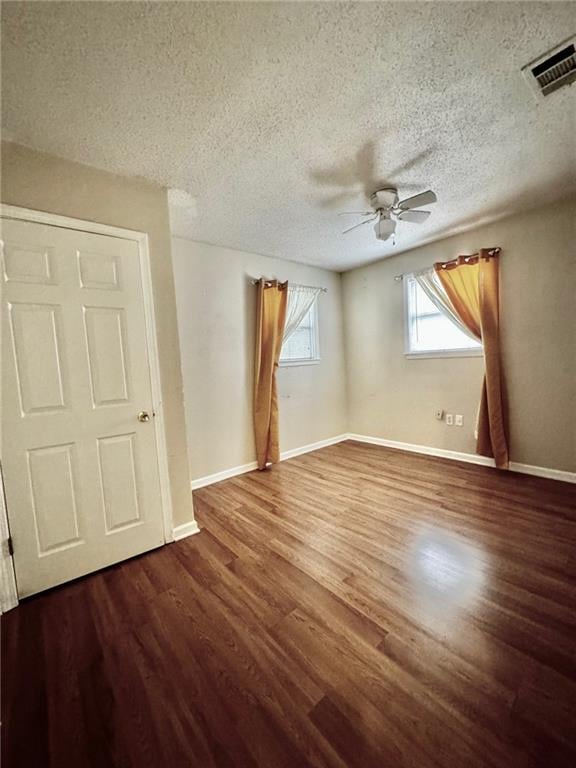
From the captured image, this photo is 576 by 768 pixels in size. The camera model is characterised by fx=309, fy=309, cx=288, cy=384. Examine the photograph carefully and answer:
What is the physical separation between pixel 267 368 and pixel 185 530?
1884 mm

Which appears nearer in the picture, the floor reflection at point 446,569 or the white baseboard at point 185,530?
the floor reflection at point 446,569

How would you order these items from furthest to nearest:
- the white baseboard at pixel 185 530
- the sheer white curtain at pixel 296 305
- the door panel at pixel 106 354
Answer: the sheer white curtain at pixel 296 305
the white baseboard at pixel 185 530
the door panel at pixel 106 354

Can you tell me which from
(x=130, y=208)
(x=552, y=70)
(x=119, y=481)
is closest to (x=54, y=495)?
(x=119, y=481)

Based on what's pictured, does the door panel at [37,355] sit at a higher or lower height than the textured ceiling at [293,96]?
lower

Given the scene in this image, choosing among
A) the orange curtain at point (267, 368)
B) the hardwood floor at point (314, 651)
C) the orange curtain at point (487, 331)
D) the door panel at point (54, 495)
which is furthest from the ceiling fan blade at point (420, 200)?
the door panel at point (54, 495)

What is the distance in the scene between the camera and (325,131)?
1738 mm

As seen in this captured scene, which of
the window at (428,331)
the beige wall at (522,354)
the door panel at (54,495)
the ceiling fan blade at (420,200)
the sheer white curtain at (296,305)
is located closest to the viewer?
the door panel at (54,495)

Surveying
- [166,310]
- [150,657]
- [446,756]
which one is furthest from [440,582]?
[166,310]

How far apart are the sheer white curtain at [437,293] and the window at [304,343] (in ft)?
4.56

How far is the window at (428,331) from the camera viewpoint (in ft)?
11.6

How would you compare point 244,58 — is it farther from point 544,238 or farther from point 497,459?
point 497,459

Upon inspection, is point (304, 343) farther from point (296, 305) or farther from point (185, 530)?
point (185, 530)

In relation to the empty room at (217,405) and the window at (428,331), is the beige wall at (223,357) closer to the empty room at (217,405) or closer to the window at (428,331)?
the empty room at (217,405)

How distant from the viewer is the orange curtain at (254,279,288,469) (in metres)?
3.57
